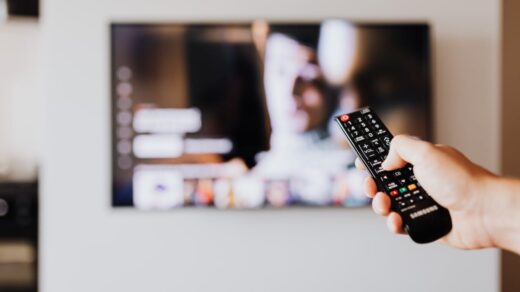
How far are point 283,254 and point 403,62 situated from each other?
2.46ft

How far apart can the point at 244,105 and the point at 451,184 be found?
973 mm

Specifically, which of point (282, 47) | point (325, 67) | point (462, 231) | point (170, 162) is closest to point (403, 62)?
point (325, 67)

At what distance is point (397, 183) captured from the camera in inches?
41.4

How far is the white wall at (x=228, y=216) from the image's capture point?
194 centimetres

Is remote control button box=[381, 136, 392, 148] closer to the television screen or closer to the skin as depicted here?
the skin

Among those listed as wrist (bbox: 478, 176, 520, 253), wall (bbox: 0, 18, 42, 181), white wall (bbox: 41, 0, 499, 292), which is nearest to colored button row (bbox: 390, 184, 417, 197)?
wrist (bbox: 478, 176, 520, 253)

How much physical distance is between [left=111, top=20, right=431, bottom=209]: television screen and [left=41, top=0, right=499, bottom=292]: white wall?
120mm

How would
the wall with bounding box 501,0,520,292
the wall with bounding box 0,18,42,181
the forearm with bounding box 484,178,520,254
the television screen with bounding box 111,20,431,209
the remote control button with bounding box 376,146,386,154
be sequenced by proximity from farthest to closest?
the wall with bounding box 501,0,520,292 → the wall with bounding box 0,18,42,181 → the television screen with bounding box 111,20,431,209 → the remote control button with bounding box 376,146,386,154 → the forearm with bounding box 484,178,520,254

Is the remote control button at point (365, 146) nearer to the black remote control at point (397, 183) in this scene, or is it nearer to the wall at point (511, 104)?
the black remote control at point (397, 183)

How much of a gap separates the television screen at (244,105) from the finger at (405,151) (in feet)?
2.70

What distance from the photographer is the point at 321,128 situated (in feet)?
6.14

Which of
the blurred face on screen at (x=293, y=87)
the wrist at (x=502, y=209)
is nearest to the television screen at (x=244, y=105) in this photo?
the blurred face on screen at (x=293, y=87)

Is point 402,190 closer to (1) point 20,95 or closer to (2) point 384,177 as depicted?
(2) point 384,177

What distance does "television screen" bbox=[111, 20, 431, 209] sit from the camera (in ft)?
6.06
